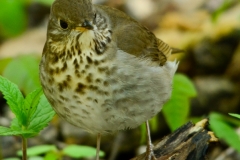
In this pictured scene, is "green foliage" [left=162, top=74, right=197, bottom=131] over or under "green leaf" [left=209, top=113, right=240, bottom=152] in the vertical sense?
over

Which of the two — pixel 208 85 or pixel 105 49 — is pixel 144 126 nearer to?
pixel 105 49

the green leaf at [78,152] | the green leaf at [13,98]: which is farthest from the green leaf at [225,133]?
the green leaf at [13,98]

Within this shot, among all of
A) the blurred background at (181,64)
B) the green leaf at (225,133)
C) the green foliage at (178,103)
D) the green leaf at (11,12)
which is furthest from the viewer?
the green leaf at (11,12)

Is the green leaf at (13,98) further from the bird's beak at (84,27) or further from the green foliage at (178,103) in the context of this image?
the green foliage at (178,103)

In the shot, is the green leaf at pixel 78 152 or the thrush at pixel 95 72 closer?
the thrush at pixel 95 72

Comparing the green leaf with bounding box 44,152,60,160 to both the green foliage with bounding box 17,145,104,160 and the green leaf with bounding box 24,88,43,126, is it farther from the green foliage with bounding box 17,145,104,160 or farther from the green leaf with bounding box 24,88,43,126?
the green leaf with bounding box 24,88,43,126

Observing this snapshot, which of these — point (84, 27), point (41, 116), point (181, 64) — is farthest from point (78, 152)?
point (181, 64)

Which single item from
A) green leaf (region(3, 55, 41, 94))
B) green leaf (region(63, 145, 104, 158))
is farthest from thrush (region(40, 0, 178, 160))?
green leaf (region(3, 55, 41, 94))
